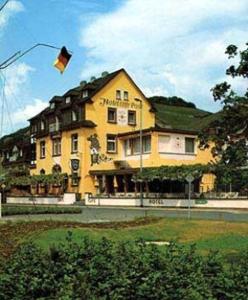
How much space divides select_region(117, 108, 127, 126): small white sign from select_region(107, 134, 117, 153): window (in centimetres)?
184

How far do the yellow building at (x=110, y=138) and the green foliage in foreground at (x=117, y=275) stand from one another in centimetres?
5572

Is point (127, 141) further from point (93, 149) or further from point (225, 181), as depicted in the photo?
point (225, 181)

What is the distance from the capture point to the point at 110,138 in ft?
233

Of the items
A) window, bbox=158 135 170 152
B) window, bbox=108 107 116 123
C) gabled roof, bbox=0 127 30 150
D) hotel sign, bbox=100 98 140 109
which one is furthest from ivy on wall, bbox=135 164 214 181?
gabled roof, bbox=0 127 30 150

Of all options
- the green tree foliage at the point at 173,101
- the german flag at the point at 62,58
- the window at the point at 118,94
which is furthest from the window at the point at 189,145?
the german flag at the point at 62,58

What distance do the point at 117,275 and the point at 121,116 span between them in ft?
214

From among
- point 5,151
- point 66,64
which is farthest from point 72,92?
point 66,64

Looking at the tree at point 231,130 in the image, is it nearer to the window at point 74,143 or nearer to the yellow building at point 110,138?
the yellow building at point 110,138

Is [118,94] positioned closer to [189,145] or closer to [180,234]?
[189,145]

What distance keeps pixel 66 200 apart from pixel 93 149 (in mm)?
7052

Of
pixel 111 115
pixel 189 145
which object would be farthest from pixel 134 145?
pixel 189 145

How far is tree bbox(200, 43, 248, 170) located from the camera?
420 inches

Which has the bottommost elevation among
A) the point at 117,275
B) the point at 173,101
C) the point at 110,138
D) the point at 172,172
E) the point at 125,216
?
the point at 125,216

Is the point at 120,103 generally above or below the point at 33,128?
above
